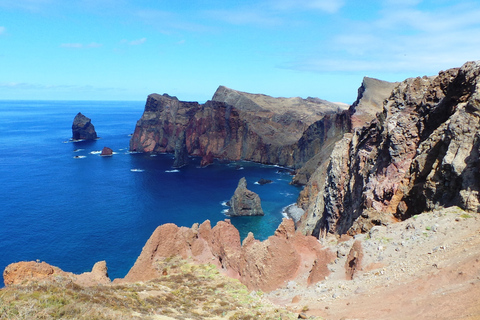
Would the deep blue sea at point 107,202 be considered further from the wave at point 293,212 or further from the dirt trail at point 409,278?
the dirt trail at point 409,278

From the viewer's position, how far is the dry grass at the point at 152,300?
17.7 m

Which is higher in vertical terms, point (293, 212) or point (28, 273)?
point (28, 273)

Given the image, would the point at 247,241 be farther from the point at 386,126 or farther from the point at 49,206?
the point at 49,206

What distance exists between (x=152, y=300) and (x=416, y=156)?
89.0ft

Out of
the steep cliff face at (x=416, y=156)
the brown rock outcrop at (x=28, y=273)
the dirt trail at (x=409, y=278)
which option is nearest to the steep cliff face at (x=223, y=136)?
the steep cliff face at (x=416, y=156)

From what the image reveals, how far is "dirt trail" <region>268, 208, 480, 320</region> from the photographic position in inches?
714

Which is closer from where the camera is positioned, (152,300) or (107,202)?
(152,300)

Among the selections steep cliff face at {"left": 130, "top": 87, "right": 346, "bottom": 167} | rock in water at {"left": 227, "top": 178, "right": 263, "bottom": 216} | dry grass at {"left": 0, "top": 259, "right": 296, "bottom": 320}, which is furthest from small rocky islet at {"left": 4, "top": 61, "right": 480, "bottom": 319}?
steep cliff face at {"left": 130, "top": 87, "right": 346, "bottom": 167}

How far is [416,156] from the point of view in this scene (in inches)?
1310

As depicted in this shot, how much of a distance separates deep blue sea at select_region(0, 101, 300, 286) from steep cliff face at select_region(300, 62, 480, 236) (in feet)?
138

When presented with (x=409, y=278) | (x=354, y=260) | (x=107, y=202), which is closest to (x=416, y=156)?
(x=354, y=260)

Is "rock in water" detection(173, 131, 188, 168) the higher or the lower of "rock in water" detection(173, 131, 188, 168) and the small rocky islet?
the lower

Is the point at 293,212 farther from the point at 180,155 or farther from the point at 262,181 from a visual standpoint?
the point at 180,155

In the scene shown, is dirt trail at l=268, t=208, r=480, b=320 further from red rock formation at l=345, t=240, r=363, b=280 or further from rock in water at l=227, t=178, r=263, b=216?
rock in water at l=227, t=178, r=263, b=216
